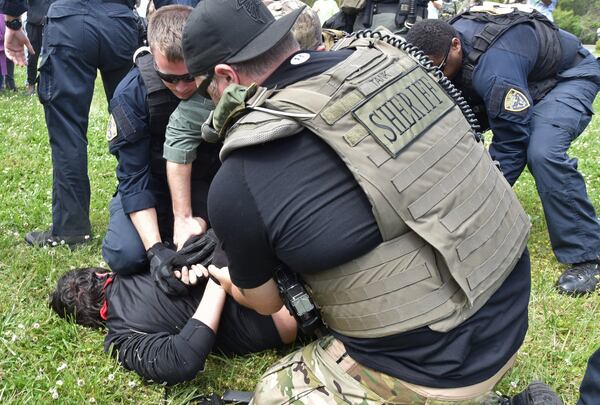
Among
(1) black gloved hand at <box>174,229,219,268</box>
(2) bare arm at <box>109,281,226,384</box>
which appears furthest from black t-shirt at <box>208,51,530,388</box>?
(1) black gloved hand at <box>174,229,219,268</box>

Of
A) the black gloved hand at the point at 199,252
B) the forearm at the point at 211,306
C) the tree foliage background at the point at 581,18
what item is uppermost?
the black gloved hand at the point at 199,252

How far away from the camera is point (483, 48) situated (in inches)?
137

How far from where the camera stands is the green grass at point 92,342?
254 centimetres

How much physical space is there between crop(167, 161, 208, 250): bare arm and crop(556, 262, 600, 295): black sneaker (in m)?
2.00

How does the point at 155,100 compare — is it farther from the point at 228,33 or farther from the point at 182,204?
the point at 228,33

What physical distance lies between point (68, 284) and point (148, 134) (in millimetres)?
871

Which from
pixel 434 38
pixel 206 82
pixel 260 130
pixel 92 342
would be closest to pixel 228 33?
pixel 206 82

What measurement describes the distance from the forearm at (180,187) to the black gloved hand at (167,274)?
33 cm

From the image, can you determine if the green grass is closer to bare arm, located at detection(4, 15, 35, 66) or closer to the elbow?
the elbow

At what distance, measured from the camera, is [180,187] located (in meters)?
3.06

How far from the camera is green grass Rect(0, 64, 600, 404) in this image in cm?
254

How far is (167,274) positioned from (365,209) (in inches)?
49.3

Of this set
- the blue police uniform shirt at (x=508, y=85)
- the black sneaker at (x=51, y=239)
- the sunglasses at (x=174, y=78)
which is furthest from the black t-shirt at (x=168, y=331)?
the blue police uniform shirt at (x=508, y=85)

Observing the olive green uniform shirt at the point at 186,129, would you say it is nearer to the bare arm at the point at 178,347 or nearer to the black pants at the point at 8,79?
the bare arm at the point at 178,347
